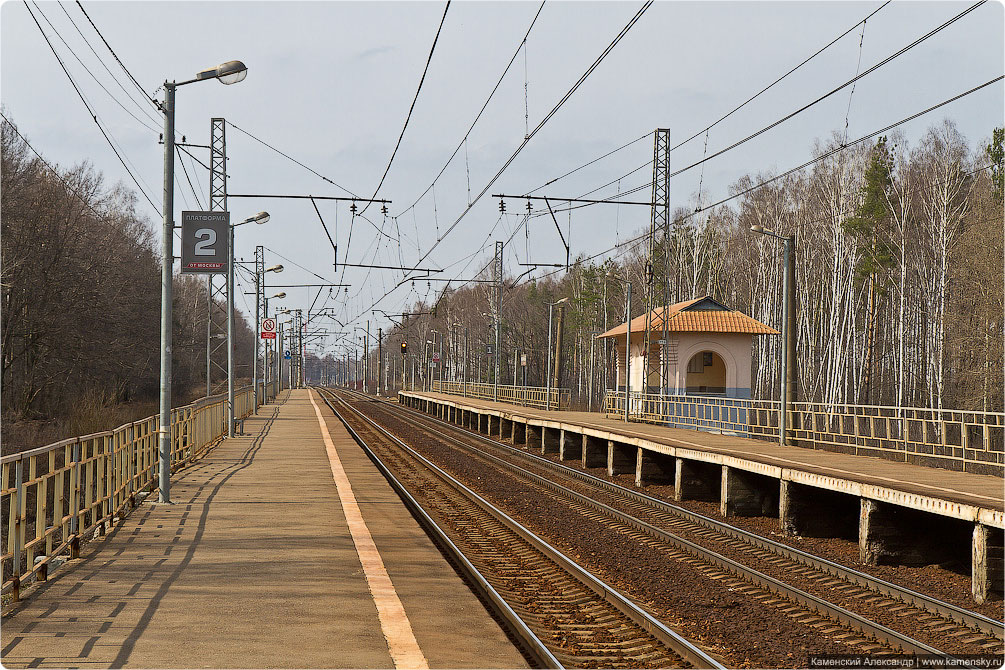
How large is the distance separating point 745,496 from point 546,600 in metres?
7.38

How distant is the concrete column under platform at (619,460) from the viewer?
74.4ft

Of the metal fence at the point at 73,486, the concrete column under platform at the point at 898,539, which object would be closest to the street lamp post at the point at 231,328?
the metal fence at the point at 73,486

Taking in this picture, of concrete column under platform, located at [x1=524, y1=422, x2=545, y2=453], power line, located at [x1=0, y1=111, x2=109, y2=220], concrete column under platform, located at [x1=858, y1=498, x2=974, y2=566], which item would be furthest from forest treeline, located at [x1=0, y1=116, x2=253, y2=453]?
concrete column under platform, located at [x1=858, y1=498, x2=974, y2=566]

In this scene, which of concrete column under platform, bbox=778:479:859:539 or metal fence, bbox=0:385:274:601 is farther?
concrete column under platform, bbox=778:479:859:539

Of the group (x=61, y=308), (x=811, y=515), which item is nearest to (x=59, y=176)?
(x=61, y=308)

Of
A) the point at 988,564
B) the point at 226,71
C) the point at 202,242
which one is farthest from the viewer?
the point at 202,242

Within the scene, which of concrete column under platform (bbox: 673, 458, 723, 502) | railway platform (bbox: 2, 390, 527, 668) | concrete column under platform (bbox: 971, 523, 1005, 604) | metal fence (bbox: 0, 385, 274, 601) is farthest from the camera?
concrete column under platform (bbox: 673, 458, 723, 502)

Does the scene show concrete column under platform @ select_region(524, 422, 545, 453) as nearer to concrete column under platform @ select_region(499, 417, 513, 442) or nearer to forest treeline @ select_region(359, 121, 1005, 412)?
concrete column under platform @ select_region(499, 417, 513, 442)

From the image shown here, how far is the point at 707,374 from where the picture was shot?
34469 mm

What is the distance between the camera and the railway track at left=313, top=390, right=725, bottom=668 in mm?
7426

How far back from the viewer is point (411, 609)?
816 cm

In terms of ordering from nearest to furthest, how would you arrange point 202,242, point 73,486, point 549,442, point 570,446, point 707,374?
point 73,486, point 202,242, point 570,446, point 549,442, point 707,374

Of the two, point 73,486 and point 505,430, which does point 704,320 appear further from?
point 73,486

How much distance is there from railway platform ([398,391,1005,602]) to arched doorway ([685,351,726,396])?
39.1ft
